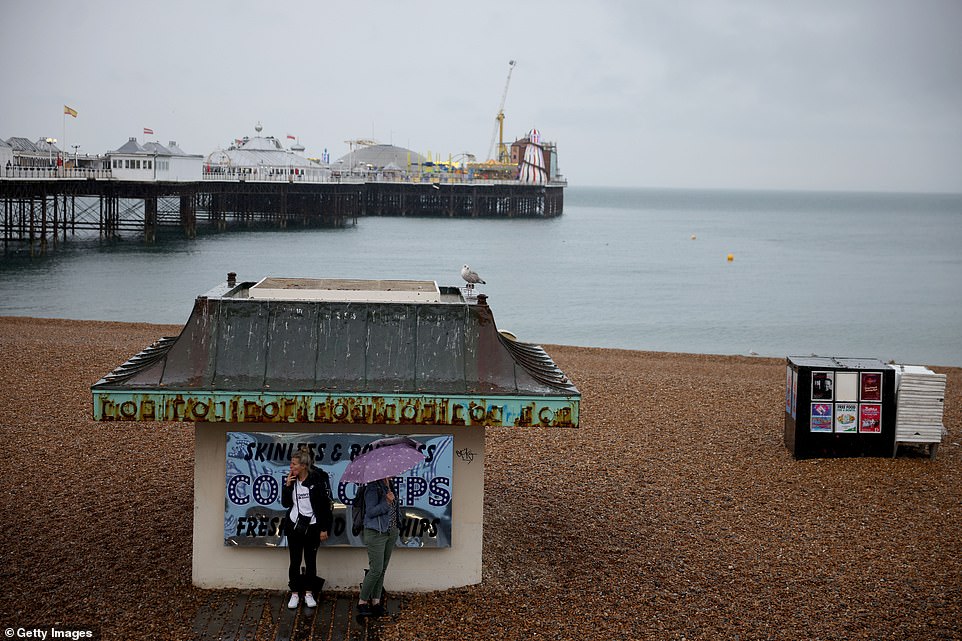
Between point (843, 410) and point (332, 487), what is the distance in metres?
6.21

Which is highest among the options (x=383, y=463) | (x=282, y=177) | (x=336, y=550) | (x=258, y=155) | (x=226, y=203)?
(x=258, y=155)

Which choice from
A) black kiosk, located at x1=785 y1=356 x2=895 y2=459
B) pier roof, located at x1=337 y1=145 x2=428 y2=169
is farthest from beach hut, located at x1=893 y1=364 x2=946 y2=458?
pier roof, located at x1=337 y1=145 x2=428 y2=169

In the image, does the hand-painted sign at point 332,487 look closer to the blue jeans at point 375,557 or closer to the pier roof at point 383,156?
the blue jeans at point 375,557

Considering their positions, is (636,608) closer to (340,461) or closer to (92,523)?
(340,461)

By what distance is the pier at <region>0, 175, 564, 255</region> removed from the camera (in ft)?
180

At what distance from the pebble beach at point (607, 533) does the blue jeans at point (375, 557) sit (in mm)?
293

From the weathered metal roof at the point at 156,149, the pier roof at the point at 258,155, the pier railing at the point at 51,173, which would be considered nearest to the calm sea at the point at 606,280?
the pier railing at the point at 51,173

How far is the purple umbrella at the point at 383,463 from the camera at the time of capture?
6547 millimetres

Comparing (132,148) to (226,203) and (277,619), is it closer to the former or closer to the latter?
(226,203)

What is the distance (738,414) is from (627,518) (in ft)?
17.1

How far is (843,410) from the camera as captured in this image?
444 inches

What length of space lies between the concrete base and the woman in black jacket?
22 centimetres

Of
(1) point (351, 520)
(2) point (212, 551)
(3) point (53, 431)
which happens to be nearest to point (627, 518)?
(1) point (351, 520)

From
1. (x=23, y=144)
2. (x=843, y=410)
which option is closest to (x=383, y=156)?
(x=23, y=144)
